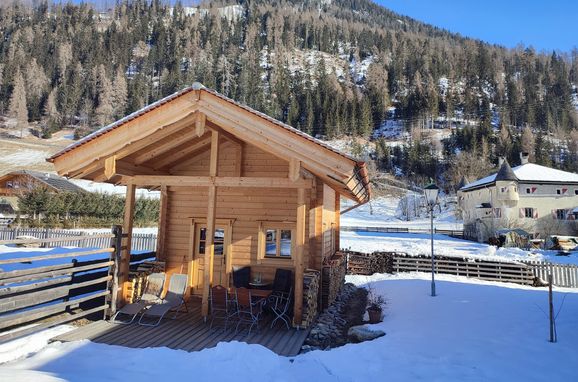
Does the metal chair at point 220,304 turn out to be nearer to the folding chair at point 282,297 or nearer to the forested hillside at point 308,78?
the folding chair at point 282,297

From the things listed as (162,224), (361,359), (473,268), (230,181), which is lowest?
(361,359)

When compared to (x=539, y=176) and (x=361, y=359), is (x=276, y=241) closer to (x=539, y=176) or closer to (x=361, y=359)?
(x=361, y=359)

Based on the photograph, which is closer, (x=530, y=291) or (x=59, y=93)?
(x=530, y=291)

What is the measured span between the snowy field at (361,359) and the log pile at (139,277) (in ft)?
5.71

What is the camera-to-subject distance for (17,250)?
731 inches

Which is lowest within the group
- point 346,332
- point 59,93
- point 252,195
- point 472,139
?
point 346,332

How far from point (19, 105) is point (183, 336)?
283 ft

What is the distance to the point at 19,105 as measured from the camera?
70.2 meters

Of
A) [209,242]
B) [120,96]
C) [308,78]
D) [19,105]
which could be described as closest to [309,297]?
[209,242]

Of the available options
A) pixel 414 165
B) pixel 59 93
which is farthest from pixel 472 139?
pixel 59 93

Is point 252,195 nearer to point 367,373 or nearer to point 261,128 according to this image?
point 261,128

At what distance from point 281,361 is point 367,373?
1.24 metres

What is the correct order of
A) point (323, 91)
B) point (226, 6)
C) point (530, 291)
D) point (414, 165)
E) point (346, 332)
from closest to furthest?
1. point (346, 332)
2. point (530, 291)
3. point (414, 165)
4. point (323, 91)
5. point (226, 6)

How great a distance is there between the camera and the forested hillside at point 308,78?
70.9m
